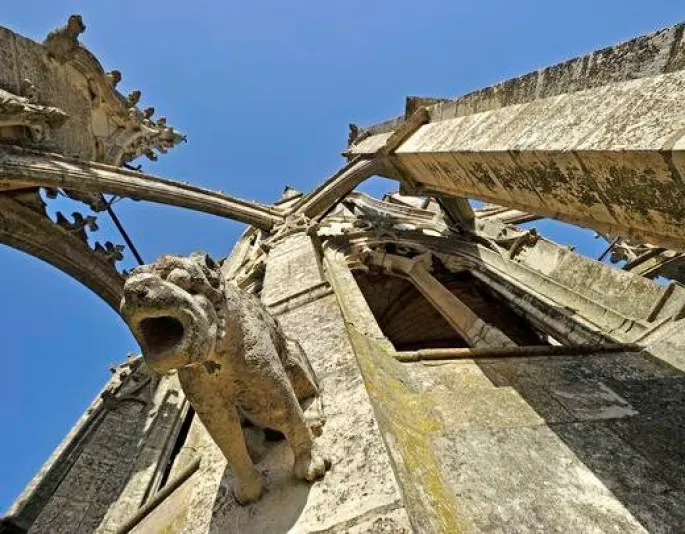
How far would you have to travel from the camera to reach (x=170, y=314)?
5.36ft

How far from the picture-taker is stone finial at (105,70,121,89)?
11.6 m

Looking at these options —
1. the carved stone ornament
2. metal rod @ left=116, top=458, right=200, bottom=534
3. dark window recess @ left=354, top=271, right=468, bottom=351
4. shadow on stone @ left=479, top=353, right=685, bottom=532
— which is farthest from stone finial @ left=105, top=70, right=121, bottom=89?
shadow on stone @ left=479, top=353, right=685, bottom=532

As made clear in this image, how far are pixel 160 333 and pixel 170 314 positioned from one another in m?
0.10

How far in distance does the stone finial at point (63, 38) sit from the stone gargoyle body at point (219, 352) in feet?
32.9

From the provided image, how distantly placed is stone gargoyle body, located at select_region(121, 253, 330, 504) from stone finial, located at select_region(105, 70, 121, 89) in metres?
11.4

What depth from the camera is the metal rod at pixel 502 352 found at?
3.83m

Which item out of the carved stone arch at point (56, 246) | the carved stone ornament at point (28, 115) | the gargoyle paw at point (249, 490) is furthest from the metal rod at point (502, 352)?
the carved stone ornament at point (28, 115)

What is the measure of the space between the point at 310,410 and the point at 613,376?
2.69 m

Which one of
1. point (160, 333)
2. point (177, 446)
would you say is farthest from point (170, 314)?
point (177, 446)

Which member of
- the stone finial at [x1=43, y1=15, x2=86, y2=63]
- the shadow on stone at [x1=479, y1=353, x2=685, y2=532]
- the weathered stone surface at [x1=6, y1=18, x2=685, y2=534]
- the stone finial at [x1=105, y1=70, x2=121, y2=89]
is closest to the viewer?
the weathered stone surface at [x1=6, y1=18, x2=685, y2=534]

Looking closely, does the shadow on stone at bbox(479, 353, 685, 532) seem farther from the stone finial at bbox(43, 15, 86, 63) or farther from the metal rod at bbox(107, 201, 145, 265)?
the stone finial at bbox(43, 15, 86, 63)

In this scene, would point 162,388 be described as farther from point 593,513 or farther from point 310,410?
point 593,513

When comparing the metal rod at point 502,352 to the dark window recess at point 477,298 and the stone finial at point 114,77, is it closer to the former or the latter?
the dark window recess at point 477,298

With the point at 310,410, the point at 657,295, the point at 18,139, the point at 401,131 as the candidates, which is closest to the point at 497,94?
the point at 401,131
